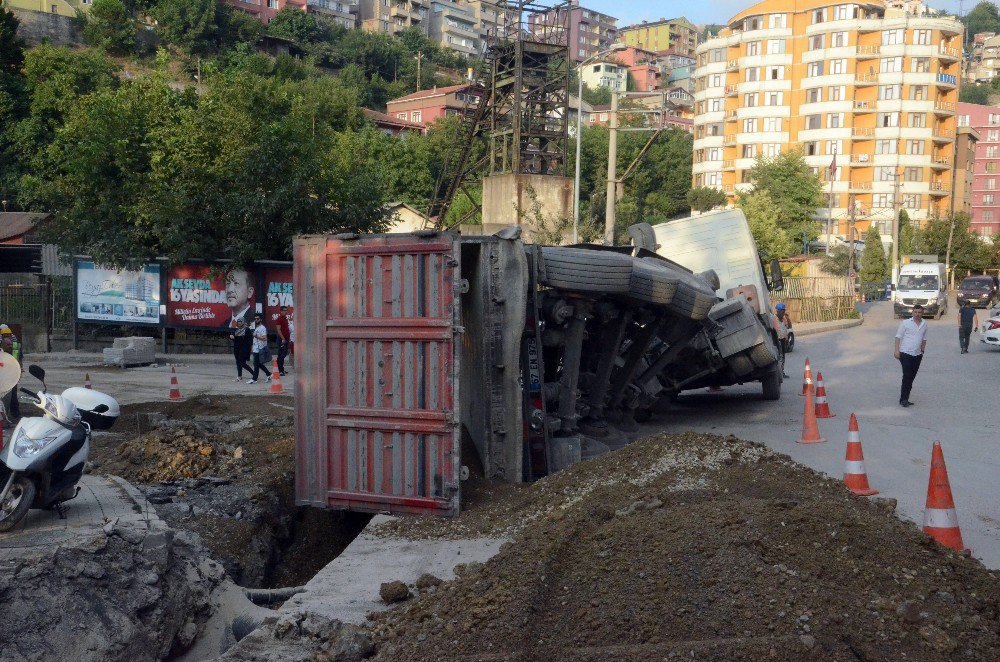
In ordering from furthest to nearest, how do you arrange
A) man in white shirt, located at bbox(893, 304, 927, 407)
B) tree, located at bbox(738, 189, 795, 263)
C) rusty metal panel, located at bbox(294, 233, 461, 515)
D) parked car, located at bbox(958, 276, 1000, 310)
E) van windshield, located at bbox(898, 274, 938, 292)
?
tree, located at bbox(738, 189, 795, 263) < parked car, located at bbox(958, 276, 1000, 310) < van windshield, located at bbox(898, 274, 938, 292) < man in white shirt, located at bbox(893, 304, 927, 407) < rusty metal panel, located at bbox(294, 233, 461, 515)

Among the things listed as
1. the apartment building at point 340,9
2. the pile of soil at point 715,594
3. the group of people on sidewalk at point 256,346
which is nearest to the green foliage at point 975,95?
the apartment building at point 340,9

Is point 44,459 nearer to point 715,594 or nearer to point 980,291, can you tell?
point 715,594

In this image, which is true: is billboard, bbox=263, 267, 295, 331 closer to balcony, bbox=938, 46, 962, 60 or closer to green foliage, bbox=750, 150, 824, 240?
green foliage, bbox=750, 150, 824, 240

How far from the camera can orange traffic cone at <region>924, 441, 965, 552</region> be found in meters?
6.69

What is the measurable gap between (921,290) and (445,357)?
42.2m

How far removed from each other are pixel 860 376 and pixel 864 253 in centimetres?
5684

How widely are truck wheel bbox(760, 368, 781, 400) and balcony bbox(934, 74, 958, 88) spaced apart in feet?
273

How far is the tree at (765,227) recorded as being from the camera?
5522 cm

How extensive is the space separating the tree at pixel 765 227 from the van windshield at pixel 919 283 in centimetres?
920

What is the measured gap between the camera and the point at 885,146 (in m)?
87.0

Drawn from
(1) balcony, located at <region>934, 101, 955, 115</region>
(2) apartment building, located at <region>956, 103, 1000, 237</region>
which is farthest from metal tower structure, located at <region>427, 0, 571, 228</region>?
(2) apartment building, located at <region>956, 103, 1000, 237</region>

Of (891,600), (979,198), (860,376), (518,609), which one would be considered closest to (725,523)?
(891,600)

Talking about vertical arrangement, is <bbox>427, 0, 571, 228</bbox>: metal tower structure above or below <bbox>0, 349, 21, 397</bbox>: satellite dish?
A: above

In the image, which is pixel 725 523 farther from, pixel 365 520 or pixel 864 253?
pixel 864 253
